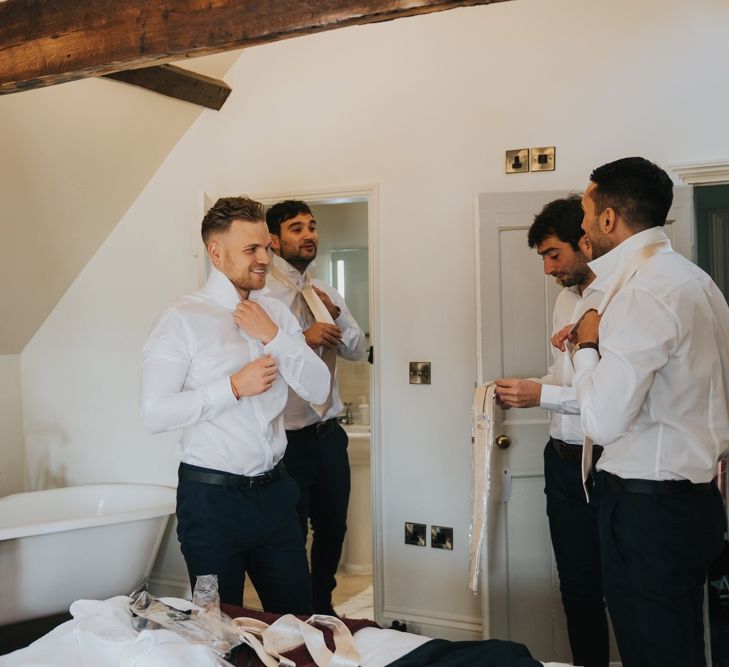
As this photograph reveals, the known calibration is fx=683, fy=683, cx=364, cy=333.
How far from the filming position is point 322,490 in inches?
Answer: 121

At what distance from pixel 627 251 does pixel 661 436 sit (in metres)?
0.50

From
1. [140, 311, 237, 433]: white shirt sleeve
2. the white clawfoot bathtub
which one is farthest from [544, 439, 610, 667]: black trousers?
the white clawfoot bathtub

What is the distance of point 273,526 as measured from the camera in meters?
2.16

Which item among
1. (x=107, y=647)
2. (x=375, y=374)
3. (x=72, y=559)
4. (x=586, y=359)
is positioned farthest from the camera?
(x=375, y=374)

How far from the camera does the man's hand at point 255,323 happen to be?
2156 millimetres

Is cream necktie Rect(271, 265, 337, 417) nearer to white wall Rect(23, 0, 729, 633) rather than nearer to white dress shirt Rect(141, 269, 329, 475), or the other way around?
white wall Rect(23, 0, 729, 633)

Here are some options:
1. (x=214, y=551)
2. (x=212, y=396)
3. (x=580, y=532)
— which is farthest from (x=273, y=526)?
(x=580, y=532)

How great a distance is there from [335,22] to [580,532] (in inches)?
74.2

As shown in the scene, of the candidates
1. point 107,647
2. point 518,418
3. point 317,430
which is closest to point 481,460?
point 518,418

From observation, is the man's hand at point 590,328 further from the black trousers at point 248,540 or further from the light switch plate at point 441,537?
the light switch plate at point 441,537

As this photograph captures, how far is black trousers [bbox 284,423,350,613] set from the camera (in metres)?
3.00

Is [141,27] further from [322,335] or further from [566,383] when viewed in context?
[566,383]

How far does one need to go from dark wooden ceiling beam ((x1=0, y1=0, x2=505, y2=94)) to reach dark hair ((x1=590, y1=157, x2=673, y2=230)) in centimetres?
60

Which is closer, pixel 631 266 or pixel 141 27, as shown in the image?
pixel 631 266
